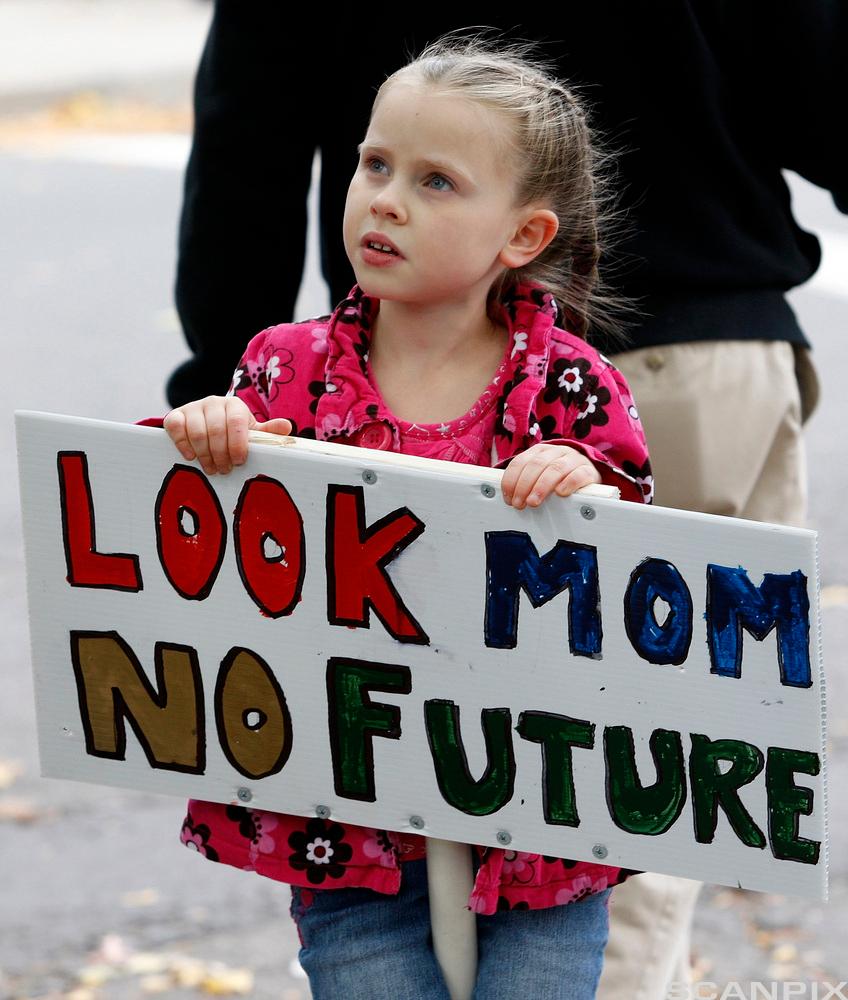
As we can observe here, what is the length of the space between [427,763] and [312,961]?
1.09ft

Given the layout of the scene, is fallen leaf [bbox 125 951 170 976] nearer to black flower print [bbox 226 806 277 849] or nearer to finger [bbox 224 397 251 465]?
black flower print [bbox 226 806 277 849]

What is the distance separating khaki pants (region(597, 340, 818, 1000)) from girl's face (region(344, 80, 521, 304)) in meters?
0.61

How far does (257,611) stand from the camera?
1.95m

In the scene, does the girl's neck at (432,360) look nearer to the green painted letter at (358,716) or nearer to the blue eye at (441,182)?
the blue eye at (441,182)

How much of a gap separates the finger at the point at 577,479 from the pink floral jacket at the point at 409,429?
62 millimetres

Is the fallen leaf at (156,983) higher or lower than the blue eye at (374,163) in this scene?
lower

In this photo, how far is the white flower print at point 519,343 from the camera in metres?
2.04

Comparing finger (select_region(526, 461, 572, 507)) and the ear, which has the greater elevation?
the ear

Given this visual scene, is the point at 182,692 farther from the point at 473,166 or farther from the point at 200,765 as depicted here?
the point at 473,166

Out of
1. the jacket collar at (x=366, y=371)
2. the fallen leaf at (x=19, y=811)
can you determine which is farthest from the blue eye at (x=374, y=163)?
the fallen leaf at (x=19, y=811)

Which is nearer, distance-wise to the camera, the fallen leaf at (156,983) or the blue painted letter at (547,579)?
the blue painted letter at (547,579)

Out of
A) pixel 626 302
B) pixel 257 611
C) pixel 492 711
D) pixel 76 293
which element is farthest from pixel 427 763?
pixel 76 293

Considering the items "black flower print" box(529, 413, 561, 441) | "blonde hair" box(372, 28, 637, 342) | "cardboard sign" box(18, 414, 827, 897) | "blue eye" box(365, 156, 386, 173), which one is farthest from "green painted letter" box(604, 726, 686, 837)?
"blue eye" box(365, 156, 386, 173)

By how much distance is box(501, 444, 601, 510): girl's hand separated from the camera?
1.84 m
